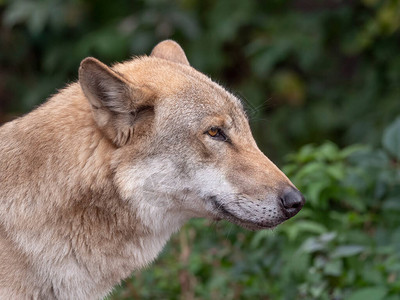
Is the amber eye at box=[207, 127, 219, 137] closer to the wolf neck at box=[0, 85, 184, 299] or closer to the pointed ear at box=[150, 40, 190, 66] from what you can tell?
the wolf neck at box=[0, 85, 184, 299]

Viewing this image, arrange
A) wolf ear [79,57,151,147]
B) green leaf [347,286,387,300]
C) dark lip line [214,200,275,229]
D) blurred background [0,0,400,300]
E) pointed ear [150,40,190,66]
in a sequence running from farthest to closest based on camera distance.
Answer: blurred background [0,0,400,300]
pointed ear [150,40,190,66]
green leaf [347,286,387,300]
dark lip line [214,200,275,229]
wolf ear [79,57,151,147]

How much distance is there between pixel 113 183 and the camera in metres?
3.51

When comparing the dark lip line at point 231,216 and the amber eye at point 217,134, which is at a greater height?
the amber eye at point 217,134

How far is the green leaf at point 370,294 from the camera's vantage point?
3.93 m

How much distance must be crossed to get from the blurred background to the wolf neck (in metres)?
1.21

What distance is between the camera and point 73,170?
11.5ft

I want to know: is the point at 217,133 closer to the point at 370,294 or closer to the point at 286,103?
the point at 370,294

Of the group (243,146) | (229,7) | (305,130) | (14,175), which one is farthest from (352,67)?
(14,175)

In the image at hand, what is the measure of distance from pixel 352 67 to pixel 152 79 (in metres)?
5.53

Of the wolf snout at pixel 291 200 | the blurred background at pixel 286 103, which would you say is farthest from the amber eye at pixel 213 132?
the blurred background at pixel 286 103

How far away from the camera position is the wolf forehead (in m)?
3.64

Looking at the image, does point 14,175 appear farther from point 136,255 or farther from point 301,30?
point 301,30

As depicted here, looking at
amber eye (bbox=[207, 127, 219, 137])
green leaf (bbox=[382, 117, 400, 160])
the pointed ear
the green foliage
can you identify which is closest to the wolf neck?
amber eye (bbox=[207, 127, 219, 137])

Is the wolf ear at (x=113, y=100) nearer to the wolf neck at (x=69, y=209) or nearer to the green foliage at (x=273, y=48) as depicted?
the wolf neck at (x=69, y=209)
